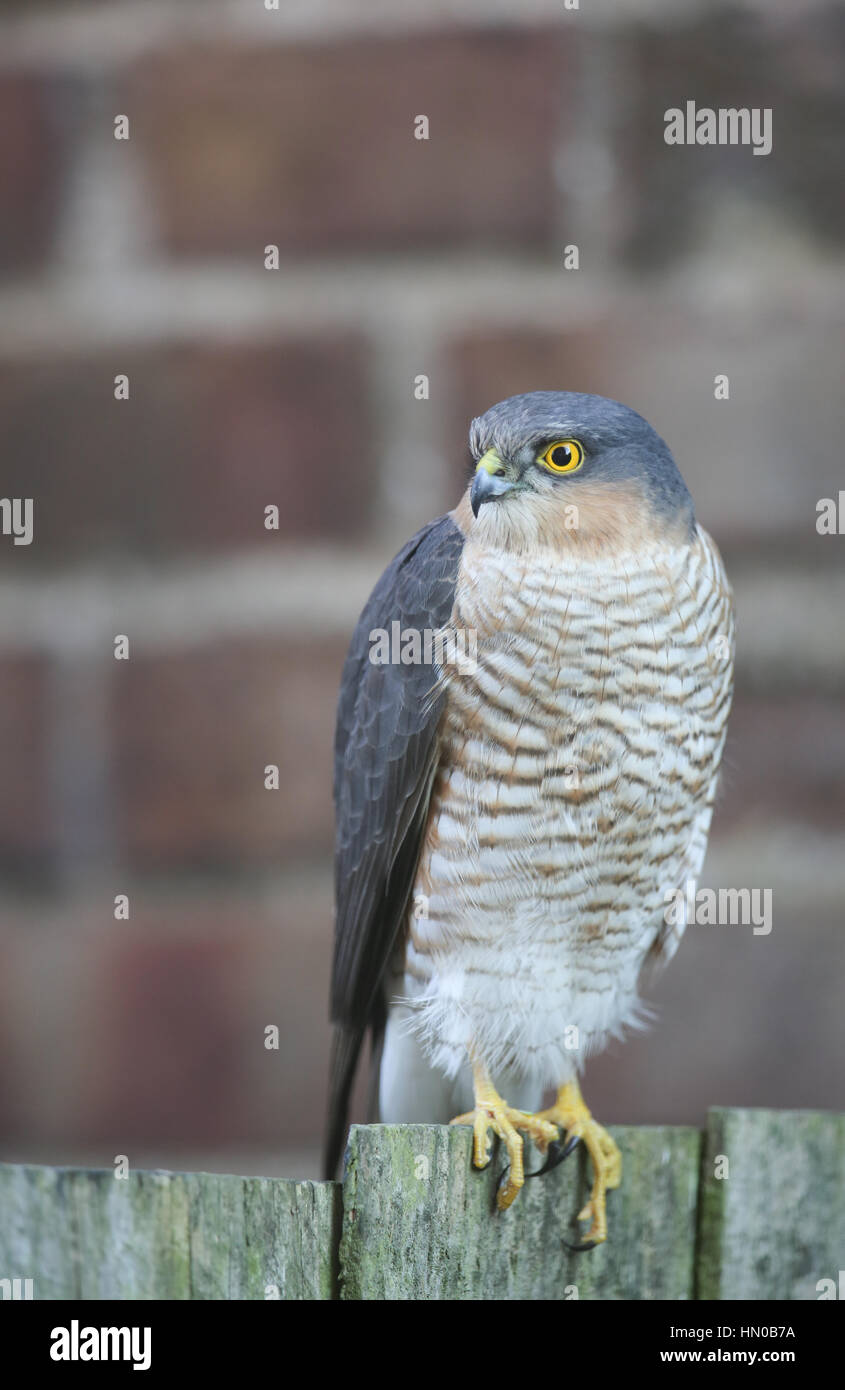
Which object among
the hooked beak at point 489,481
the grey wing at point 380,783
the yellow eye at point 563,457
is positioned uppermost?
the yellow eye at point 563,457

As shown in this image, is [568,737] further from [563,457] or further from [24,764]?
[24,764]

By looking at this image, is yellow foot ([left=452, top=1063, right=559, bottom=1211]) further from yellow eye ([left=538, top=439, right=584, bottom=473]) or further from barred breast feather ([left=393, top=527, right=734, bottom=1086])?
yellow eye ([left=538, top=439, right=584, bottom=473])

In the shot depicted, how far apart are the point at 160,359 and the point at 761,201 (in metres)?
1.20

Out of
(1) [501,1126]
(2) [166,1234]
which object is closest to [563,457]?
(1) [501,1126]

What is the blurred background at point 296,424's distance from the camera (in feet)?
9.06

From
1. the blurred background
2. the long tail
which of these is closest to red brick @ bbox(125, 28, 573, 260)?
the blurred background

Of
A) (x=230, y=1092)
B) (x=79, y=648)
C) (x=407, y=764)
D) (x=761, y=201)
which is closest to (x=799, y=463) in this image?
(x=761, y=201)

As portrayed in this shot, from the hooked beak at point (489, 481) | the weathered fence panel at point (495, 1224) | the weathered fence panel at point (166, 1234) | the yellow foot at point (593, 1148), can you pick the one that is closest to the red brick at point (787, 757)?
the yellow foot at point (593, 1148)

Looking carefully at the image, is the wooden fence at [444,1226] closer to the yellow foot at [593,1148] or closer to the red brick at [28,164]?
the yellow foot at [593,1148]

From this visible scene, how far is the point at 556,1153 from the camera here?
2072mm

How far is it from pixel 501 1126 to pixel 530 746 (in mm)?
537

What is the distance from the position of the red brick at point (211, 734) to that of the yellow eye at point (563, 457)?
83cm

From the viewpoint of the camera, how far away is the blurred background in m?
2.76

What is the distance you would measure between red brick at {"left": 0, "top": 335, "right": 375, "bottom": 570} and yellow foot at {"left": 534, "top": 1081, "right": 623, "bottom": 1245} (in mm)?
1129
